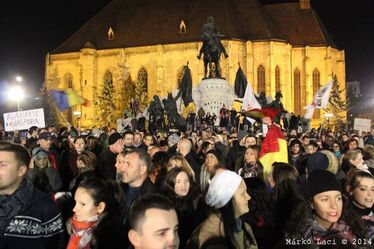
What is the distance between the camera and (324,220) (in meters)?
4.02

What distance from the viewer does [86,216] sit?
425 centimetres

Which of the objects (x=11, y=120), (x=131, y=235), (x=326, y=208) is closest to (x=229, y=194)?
(x=326, y=208)

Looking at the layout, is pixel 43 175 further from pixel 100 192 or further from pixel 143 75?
pixel 143 75

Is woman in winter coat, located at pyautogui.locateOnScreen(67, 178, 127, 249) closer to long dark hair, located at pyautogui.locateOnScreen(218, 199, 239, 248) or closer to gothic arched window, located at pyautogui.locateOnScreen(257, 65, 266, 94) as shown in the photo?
long dark hair, located at pyautogui.locateOnScreen(218, 199, 239, 248)

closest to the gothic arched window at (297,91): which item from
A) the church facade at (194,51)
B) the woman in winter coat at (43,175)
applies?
the church facade at (194,51)

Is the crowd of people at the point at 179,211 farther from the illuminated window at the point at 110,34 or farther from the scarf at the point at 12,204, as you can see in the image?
the illuminated window at the point at 110,34

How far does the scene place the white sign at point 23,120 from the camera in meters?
13.9

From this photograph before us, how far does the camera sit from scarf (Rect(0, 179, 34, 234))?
12.3ft

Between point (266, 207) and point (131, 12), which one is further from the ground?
point (131, 12)

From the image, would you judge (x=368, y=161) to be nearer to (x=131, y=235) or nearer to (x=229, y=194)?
(x=229, y=194)

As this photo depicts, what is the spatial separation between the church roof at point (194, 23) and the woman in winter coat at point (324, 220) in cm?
5651

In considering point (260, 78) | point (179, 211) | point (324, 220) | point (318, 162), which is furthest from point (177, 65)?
point (324, 220)

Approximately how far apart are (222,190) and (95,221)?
1.12m

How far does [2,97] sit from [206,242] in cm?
6676
